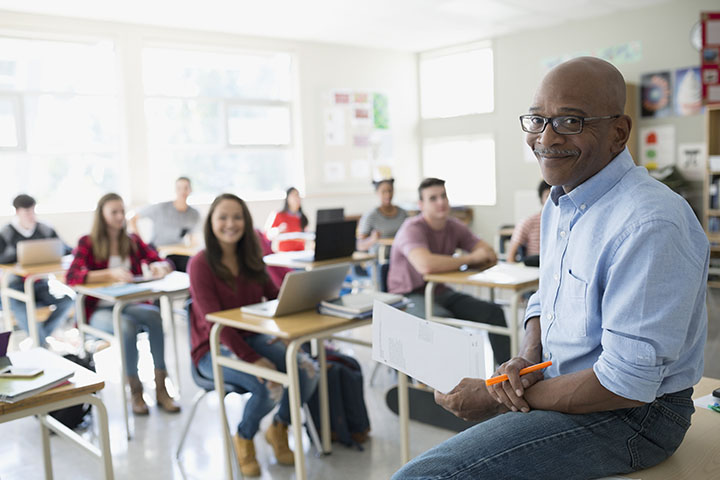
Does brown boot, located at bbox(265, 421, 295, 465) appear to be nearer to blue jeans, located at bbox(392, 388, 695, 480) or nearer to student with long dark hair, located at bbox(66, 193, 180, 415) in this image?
student with long dark hair, located at bbox(66, 193, 180, 415)

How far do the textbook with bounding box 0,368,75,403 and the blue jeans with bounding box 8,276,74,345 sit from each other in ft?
9.47

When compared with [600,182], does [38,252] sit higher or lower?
lower

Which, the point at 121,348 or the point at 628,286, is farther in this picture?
the point at 121,348

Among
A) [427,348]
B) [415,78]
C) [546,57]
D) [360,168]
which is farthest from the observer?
[415,78]

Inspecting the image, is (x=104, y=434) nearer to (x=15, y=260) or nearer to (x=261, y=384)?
(x=261, y=384)

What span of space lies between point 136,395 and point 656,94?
6.19 meters

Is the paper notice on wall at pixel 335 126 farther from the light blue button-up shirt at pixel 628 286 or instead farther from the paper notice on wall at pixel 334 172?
the light blue button-up shirt at pixel 628 286

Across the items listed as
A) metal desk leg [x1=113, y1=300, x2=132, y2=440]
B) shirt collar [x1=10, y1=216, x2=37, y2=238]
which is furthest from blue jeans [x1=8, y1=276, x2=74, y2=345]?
metal desk leg [x1=113, y1=300, x2=132, y2=440]

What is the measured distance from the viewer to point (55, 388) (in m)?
1.60

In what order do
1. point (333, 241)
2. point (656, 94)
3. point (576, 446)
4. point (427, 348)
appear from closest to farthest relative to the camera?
point (576, 446) → point (427, 348) → point (333, 241) → point (656, 94)

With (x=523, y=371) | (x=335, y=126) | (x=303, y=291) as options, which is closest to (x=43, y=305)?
(x=303, y=291)

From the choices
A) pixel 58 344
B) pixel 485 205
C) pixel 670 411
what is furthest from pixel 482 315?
pixel 485 205

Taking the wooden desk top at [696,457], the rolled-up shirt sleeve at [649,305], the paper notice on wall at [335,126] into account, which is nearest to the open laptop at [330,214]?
the paper notice on wall at [335,126]

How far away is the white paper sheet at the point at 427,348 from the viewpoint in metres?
1.30
